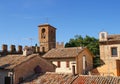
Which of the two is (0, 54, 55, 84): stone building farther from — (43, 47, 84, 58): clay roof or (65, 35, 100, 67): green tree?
(65, 35, 100, 67): green tree

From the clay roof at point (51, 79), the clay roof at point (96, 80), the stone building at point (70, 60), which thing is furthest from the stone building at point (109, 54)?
the clay roof at point (96, 80)

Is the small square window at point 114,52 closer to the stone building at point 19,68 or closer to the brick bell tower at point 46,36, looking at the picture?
the stone building at point 19,68

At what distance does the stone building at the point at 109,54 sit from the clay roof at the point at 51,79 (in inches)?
567

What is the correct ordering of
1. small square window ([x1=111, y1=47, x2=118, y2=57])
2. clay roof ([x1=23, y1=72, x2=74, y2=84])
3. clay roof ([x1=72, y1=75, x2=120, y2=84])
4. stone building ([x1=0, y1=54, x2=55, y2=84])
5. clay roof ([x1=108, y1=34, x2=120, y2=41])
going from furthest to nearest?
small square window ([x1=111, y1=47, x2=118, y2=57]) < clay roof ([x1=108, y1=34, x2=120, y2=41]) < stone building ([x1=0, y1=54, x2=55, y2=84]) < clay roof ([x1=23, y1=72, x2=74, y2=84]) < clay roof ([x1=72, y1=75, x2=120, y2=84])

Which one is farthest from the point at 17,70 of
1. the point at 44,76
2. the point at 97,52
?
the point at 97,52

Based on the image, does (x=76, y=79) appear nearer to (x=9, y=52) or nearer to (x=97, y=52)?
(x=9, y=52)

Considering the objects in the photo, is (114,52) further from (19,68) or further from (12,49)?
(19,68)

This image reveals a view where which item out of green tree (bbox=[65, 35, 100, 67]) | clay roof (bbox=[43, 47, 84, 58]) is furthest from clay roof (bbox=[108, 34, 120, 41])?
green tree (bbox=[65, 35, 100, 67])

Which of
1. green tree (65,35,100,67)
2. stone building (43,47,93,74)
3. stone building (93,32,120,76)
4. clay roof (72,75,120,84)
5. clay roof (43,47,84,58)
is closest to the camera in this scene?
clay roof (72,75,120,84)

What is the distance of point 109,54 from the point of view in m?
37.7

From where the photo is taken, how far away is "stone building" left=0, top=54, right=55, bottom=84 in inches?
910

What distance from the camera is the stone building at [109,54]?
3591 cm

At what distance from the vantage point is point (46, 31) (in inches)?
1997

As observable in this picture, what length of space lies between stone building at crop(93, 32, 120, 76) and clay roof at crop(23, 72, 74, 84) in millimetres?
14412
